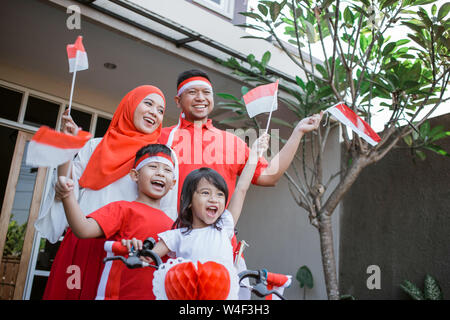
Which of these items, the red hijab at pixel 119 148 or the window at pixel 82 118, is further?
the window at pixel 82 118

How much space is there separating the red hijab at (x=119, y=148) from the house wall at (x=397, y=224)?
3.09m

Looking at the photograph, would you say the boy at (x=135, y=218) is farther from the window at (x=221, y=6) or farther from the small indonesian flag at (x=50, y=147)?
the window at (x=221, y=6)

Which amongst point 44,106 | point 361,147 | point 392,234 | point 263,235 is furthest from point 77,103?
point 392,234

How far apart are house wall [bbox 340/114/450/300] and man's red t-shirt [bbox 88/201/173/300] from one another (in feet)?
10.3

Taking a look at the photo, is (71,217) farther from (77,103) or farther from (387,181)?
(77,103)

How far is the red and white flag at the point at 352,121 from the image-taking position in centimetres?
177

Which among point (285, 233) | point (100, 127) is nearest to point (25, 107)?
point (100, 127)

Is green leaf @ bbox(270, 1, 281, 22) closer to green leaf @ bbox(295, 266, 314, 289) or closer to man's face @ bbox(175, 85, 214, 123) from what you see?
man's face @ bbox(175, 85, 214, 123)

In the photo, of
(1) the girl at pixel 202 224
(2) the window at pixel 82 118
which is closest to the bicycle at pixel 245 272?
(1) the girl at pixel 202 224

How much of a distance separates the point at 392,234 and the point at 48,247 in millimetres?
3717

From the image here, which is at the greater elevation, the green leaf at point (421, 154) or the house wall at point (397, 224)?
the green leaf at point (421, 154)

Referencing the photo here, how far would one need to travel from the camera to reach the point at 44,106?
4.98 m

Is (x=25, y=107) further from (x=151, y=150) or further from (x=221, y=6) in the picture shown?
(x=151, y=150)

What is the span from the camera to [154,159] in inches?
61.6
